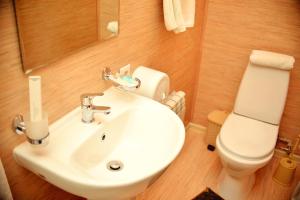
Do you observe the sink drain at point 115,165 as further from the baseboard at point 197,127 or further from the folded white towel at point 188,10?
the baseboard at point 197,127

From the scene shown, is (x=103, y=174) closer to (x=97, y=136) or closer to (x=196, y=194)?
(x=97, y=136)

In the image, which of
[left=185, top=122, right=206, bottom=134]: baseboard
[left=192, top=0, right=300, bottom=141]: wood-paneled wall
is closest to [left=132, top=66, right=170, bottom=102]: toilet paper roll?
[left=192, top=0, right=300, bottom=141]: wood-paneled wall

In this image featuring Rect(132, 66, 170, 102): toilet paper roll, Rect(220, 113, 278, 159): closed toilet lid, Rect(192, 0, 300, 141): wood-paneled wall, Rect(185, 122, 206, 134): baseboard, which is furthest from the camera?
Rect(185, 122, 206, 134): baseboard

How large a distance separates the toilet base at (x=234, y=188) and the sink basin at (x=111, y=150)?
0.97 metres

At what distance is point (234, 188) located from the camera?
1918 mm

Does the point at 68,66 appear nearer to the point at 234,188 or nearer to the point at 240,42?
the point at 234,188

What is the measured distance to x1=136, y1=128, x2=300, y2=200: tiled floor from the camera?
195 centimetres

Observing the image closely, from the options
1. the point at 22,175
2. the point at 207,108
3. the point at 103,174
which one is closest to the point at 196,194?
the point at 207,108

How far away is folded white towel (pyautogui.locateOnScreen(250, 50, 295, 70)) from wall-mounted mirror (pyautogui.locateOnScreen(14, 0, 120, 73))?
1121mm

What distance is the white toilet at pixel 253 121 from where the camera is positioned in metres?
1.76

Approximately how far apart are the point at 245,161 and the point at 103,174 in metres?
0.96

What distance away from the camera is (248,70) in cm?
202

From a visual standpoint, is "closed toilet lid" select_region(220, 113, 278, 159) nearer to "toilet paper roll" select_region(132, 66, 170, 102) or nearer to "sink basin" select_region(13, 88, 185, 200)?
"toilet paper roll" select_region(132, 66, 170, 102)

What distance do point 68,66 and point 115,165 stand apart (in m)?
0.43
